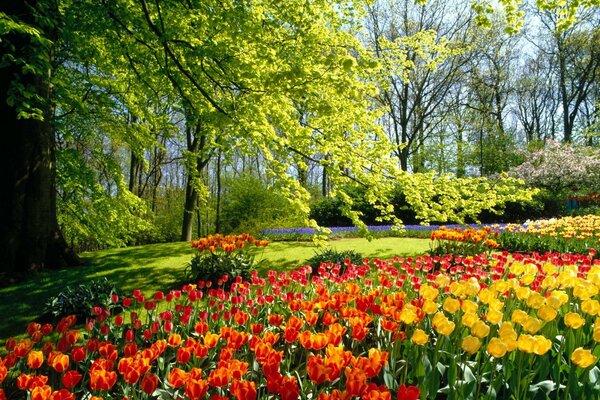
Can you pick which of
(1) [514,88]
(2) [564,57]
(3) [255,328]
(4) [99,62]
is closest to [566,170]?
(2) [564,57]

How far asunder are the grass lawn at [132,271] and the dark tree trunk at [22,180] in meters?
0.55

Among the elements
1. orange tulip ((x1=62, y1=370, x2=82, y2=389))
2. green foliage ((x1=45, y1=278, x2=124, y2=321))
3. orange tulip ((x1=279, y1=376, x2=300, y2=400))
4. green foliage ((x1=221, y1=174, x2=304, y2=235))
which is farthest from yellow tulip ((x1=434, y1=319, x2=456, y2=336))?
green foliage ((x1=221, y1=174, x2=304, y2=235))

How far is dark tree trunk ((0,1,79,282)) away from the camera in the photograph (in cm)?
768

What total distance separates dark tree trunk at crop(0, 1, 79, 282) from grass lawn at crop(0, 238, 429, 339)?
550 mm

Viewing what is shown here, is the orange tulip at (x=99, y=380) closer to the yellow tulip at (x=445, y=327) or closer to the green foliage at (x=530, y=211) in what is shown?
the yellow tulip at (x=445, y=327)

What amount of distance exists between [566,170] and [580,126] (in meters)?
15.8

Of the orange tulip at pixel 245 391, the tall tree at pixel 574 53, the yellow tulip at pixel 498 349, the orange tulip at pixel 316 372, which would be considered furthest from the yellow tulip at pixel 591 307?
the tall tree at pixel 574 53

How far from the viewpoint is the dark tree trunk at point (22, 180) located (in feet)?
25.2

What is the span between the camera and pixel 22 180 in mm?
7840

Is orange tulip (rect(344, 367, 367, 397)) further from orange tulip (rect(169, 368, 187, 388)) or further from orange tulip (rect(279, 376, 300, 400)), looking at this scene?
orange tulip (rect(169, 368, 187, 388))

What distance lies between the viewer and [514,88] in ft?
113

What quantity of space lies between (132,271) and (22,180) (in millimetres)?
2849

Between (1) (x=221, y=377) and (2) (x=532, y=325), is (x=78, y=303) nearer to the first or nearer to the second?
(1) (x=221, y=377)

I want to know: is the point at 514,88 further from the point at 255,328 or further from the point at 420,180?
the point at 255,328
